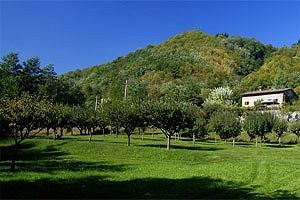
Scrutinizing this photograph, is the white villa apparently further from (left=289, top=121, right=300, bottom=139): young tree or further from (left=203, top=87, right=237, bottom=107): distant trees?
(left=289, top=121, right=300, bottom=139): young tree

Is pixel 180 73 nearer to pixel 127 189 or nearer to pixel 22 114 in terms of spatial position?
pixel 22 114

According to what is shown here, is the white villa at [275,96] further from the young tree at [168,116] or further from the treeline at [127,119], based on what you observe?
the young tree at [168,116]

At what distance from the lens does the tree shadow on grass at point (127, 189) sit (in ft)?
75.4

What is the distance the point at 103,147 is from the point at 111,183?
974 inches

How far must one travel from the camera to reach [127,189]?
82.7 feet

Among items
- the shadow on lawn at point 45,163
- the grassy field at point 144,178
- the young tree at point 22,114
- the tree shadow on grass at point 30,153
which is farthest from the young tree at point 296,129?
the young tree at point 22,114

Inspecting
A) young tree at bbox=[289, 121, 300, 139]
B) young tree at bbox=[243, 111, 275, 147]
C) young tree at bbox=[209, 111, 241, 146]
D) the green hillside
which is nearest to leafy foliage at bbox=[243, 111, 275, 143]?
young tree at bbox=[243, 111, 275, 147]

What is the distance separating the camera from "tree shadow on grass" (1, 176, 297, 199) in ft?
75.4

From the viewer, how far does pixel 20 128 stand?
111 feet

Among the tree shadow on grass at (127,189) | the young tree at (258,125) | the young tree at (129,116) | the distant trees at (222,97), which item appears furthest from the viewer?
the distant trees at (222,97)

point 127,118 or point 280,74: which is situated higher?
point 280,74

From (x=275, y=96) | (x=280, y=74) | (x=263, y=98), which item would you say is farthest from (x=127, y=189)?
(x=280, y=74)

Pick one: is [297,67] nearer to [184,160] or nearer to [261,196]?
[184,160]

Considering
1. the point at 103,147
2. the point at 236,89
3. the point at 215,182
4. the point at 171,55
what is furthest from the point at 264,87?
the point at 215,182
